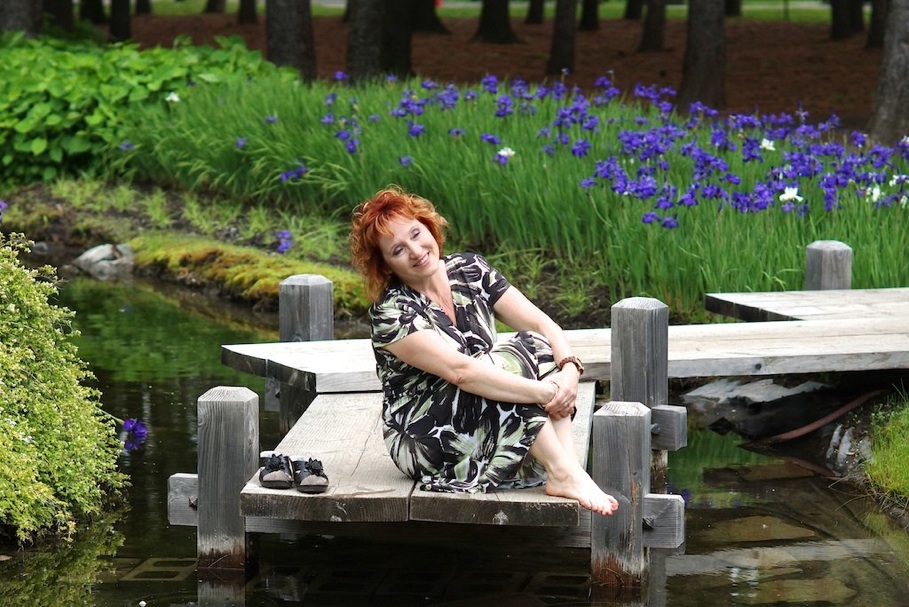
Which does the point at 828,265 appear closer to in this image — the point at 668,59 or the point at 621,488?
the point at 621,488

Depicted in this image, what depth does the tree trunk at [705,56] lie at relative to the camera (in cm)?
1716

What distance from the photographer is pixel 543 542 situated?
5141 millimetres

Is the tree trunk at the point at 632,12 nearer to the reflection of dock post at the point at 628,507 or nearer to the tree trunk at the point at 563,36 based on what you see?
the tree trunk at the point at 563,36

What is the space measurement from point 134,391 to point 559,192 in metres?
2.81

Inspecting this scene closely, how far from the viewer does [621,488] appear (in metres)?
4.53

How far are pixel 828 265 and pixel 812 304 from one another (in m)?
0.39

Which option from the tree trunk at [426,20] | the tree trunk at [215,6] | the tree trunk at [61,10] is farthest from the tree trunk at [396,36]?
the tree trunk at [215,6]

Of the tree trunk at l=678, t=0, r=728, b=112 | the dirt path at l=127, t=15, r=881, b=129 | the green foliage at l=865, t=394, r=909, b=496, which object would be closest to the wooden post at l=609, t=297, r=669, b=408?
the green foliage at l=865, t=394, r=909, b=496

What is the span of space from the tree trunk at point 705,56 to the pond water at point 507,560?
37.7ft

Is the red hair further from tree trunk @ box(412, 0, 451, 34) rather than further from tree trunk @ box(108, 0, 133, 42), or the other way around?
tree trunk @ box(412, 0, 451, 34)

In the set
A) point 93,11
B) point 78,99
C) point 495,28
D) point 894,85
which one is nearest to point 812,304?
point 894,85

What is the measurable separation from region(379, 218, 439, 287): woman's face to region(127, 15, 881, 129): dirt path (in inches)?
557

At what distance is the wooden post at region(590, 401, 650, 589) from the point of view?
178 inches

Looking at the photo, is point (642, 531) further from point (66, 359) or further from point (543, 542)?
point (66, 359)
